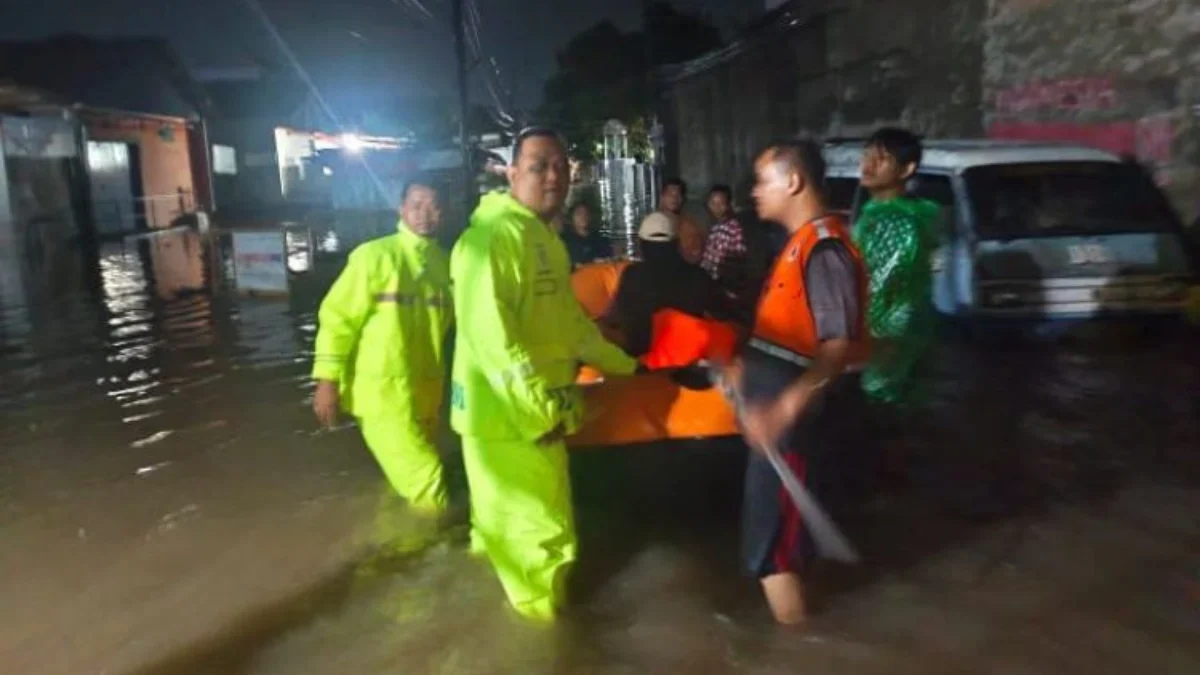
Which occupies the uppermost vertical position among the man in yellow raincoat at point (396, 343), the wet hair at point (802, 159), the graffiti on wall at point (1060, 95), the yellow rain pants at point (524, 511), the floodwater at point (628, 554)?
the graffiti on wall at point (1060, 95)

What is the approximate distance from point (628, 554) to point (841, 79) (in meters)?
17.2

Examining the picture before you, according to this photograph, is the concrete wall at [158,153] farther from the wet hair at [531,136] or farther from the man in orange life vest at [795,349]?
the man in orange life vest at [795,349]

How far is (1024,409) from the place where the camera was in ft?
24.6

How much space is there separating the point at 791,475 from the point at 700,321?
124 cm

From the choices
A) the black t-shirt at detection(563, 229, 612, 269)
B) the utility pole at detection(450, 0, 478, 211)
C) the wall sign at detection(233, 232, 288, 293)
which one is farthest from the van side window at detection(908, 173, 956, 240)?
the utility pole at detection(450, 0, 478, 211)

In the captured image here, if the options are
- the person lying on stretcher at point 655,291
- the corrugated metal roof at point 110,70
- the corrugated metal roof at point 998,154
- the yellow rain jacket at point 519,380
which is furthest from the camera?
the corrugated metal roof at point 110,70

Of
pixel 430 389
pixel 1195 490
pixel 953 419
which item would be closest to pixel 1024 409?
pixel 953 419

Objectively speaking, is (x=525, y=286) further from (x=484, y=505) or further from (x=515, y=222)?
(x=484, y=505)

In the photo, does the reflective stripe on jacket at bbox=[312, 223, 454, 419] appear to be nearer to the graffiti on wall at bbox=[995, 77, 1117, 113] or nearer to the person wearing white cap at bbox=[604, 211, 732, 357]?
the person wearing white cap at bbox=[604, 211, 732, 357]

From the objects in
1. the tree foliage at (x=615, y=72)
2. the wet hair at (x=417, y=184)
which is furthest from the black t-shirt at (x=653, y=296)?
the tree foliage at (x=615, y=72)

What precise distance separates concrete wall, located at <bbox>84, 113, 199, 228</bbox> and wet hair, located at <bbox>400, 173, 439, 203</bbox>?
30761 mm

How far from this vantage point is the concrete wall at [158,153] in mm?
34219

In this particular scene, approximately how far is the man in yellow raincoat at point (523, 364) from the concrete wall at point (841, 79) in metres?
13.1

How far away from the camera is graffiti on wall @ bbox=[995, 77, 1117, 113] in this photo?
42.5 feet
